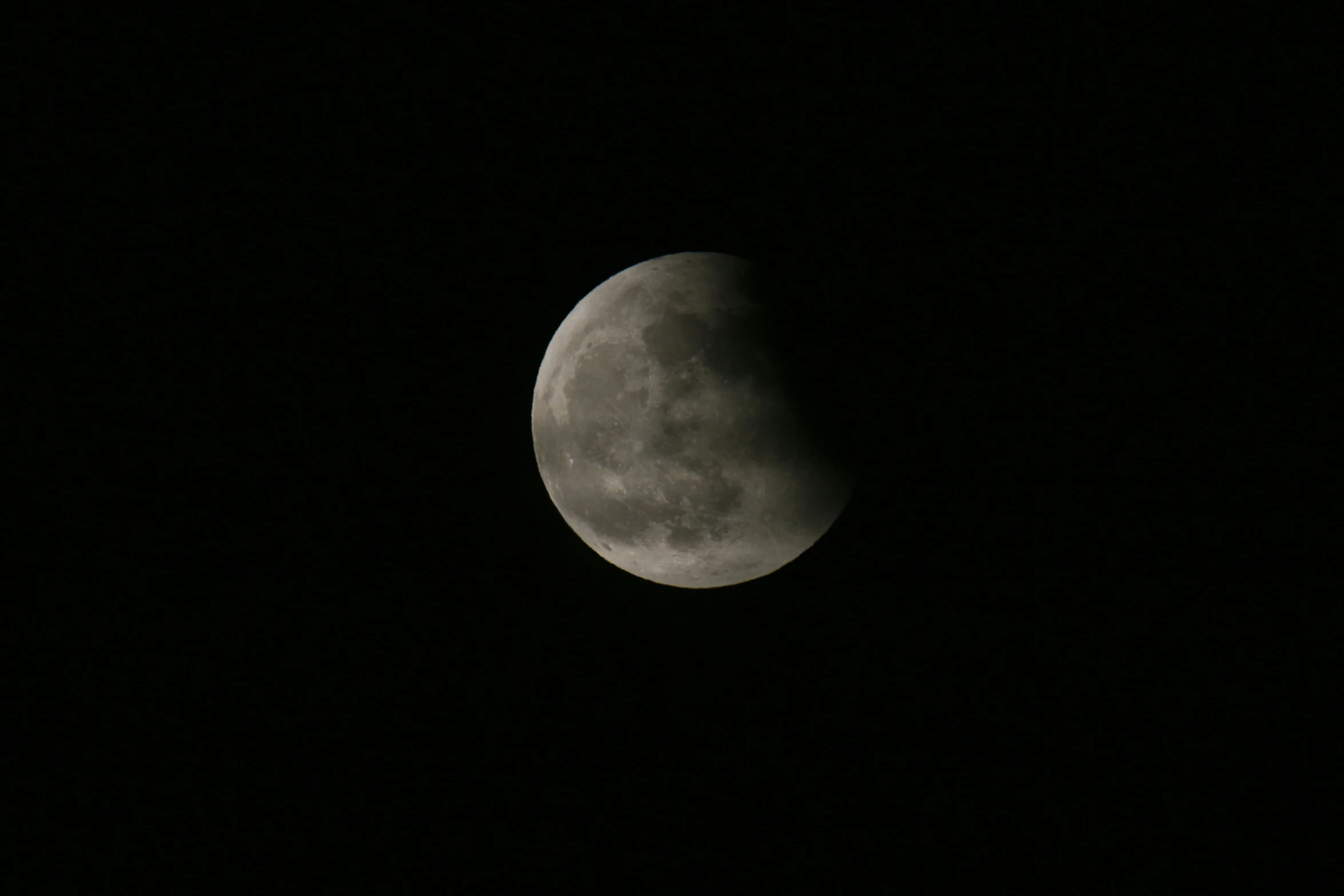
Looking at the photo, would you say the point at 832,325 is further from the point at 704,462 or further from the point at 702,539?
the point at 702,539

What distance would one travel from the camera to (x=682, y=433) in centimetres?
325

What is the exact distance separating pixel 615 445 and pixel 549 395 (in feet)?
1.71

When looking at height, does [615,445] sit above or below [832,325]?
below

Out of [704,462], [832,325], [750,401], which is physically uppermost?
[832,325]

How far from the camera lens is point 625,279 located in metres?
3.70

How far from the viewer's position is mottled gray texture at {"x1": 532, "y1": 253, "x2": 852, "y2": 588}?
3.27m

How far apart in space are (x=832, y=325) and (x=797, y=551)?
1.17 meters

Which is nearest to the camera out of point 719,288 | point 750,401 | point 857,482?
point 750,401

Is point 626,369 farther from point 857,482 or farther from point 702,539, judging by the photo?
point 857,482

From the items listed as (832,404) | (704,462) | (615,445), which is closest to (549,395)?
(615,445)

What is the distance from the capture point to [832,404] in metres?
3.41

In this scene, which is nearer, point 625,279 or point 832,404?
point 832,404

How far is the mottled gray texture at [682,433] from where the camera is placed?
327cm

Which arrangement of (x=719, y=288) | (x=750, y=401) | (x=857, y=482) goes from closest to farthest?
(x=750, y=401)
(x=719, y=288)
(x=857, y=482)
